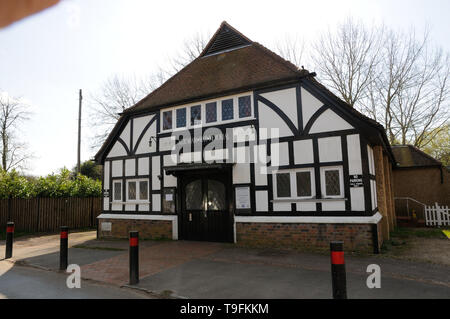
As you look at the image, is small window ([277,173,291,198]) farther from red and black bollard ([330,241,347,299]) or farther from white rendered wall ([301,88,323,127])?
red and black bollard ([330,241,347,299])

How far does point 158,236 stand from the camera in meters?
11.3

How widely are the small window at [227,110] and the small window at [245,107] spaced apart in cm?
34

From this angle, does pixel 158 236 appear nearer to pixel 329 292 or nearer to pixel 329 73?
pixel 329 292

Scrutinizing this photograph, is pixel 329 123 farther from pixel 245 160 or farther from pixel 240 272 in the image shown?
pixel 240 272

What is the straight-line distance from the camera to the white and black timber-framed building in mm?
8695

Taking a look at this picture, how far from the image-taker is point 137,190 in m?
12.1

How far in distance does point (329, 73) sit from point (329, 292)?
18490mm

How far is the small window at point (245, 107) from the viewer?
10328 millimetres

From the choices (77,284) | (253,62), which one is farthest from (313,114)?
(77,284)

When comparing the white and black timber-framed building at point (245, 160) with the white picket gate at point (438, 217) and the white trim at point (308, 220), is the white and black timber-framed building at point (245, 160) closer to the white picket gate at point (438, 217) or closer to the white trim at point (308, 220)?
the white trim at point (308, 220)

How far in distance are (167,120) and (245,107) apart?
3.26 metres

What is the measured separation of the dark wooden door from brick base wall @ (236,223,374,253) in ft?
2.39

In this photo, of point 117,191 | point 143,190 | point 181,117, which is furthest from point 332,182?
point 117,191

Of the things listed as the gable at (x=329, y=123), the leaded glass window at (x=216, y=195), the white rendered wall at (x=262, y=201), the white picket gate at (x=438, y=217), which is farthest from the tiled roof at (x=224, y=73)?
the white picket gate at (x=438, y=217)
